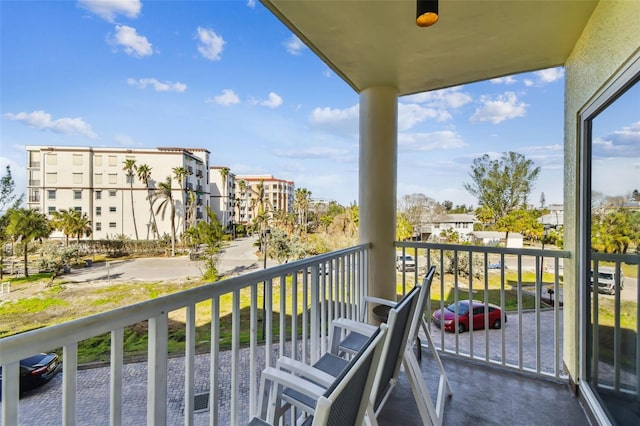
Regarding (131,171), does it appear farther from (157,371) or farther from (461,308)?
(461,308)

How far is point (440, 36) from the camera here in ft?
6.71

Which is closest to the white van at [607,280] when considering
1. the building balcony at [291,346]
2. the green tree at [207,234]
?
the building balcony at [291,346]

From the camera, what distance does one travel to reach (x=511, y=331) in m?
3.19

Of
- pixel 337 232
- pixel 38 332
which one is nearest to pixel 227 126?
pixel 337 232

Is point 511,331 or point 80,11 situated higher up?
point 80,11

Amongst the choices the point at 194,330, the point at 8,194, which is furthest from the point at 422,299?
the point at 8,194

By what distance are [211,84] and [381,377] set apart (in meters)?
4.77

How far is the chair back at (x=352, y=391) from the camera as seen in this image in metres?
0.63

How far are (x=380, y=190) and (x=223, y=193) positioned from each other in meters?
1.89

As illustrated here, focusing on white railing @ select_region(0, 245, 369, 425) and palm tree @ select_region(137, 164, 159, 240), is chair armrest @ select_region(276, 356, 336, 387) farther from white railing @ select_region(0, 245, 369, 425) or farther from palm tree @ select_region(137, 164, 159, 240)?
palm tree @ select_region(137, 164, 159, 240)

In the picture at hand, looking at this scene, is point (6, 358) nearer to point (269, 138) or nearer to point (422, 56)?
point (422, 56)

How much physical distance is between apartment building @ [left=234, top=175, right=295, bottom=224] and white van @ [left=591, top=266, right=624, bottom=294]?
3.40 m

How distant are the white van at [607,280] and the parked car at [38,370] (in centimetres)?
252

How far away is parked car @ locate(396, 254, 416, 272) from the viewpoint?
297cm
